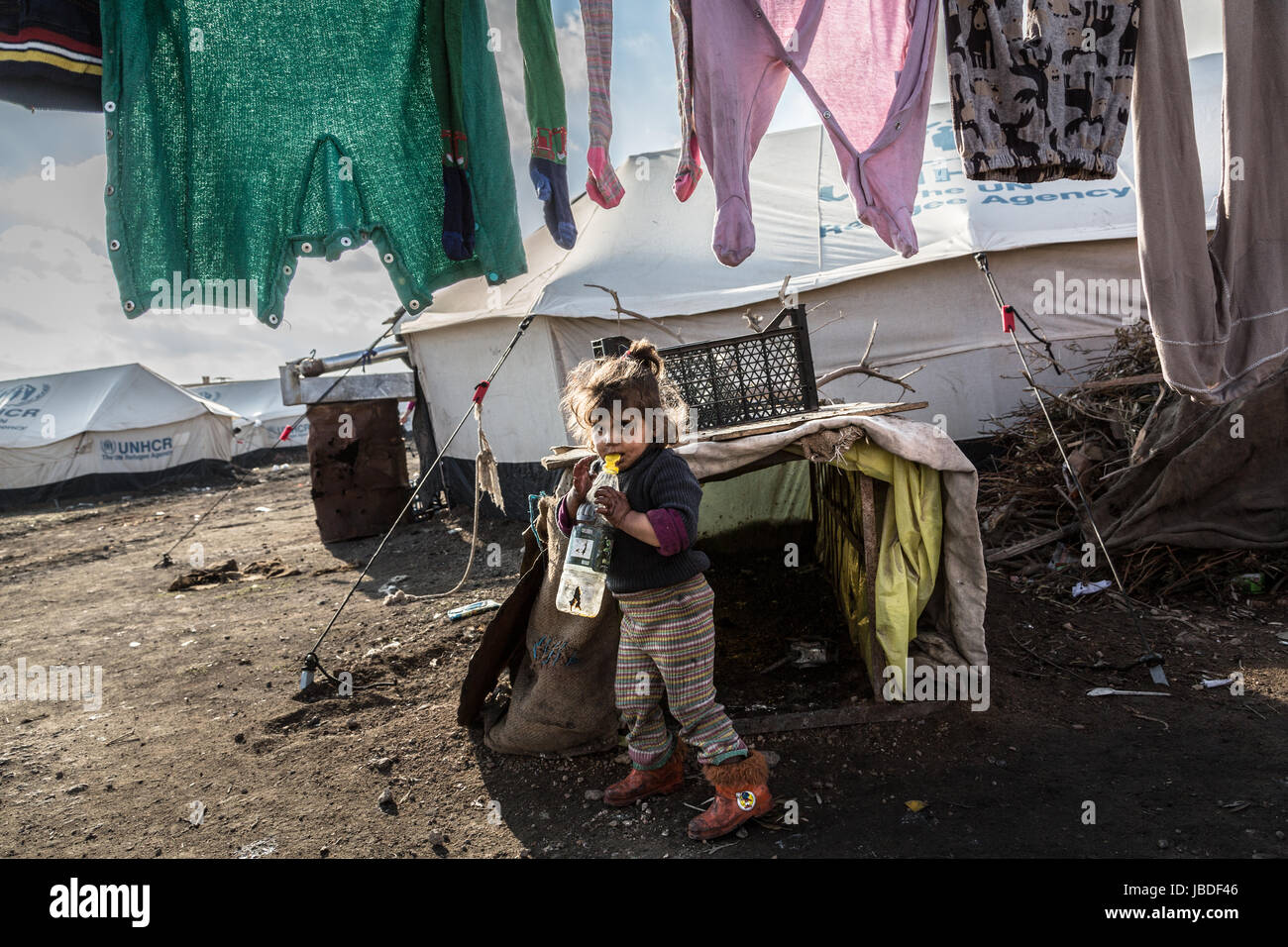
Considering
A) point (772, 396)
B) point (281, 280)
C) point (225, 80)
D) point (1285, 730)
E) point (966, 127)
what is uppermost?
point (225, 80)

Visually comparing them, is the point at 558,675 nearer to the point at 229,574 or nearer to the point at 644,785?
the point at 644,785

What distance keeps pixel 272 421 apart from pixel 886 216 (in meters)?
27.8

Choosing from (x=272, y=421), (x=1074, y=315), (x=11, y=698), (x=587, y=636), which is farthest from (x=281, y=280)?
(x=272, y=421)

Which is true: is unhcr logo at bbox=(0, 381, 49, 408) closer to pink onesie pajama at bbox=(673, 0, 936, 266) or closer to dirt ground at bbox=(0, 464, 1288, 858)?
dirt ground at bbox=(0, 464, 1288, 858)

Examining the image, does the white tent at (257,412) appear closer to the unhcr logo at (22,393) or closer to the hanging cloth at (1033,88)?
the unhcr logo at (22,393)

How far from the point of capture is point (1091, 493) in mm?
5230

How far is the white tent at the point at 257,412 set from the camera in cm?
2519

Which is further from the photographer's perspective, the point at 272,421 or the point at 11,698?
the point at 272,421

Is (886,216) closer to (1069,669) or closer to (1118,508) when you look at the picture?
(1069,669)

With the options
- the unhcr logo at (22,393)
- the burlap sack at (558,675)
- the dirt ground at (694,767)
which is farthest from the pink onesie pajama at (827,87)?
the unhcr logo at (22,393)

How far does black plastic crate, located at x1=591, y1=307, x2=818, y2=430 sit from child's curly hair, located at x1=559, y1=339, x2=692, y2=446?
30.9 inches

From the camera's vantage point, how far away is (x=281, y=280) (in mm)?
2775

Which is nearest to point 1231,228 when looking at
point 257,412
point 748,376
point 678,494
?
point 748,376

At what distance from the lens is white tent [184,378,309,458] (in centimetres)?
2519
